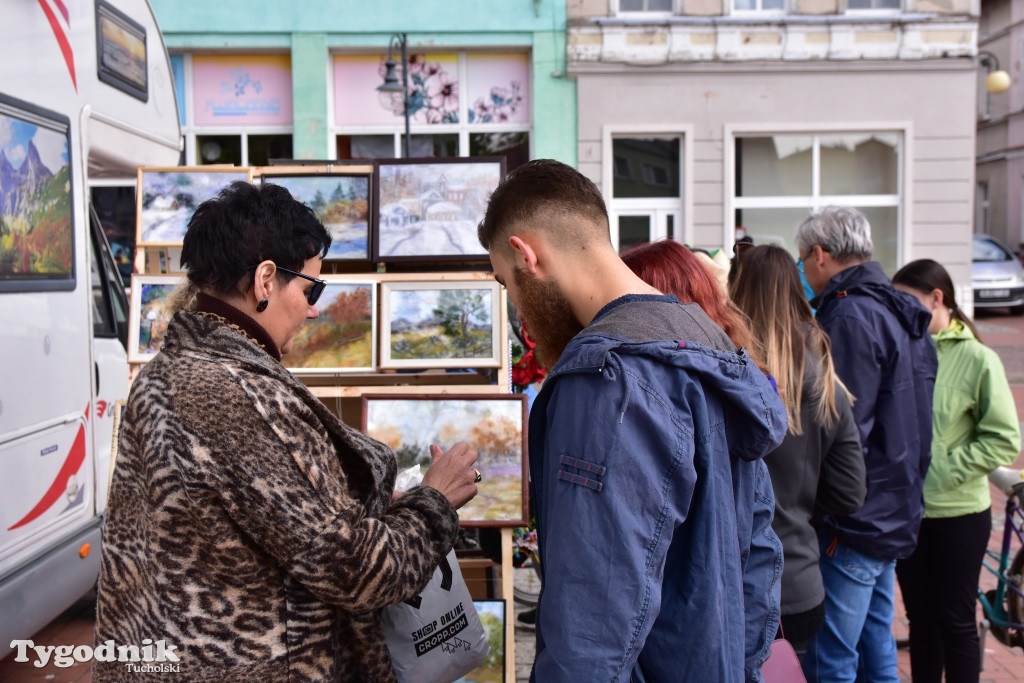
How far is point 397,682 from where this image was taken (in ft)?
6.84

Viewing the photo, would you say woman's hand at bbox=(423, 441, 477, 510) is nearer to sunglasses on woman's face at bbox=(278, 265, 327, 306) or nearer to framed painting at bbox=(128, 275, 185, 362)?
sunglasses on woman's face at bbox=(278, 265, 327, 306)

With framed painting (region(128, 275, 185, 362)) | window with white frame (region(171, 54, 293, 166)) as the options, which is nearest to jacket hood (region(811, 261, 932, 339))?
framed painting (region(128, 275, 185, 362))

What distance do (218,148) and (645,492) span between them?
1357cm

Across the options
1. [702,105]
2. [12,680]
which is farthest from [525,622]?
[702,105]

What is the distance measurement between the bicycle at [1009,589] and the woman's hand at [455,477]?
2942mm

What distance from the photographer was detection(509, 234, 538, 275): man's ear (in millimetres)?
1645

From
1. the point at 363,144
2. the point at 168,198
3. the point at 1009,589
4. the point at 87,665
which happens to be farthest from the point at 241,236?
the point at 363,144

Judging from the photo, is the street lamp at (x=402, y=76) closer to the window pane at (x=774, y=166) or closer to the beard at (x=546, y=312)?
the window pane at (x=774, y=166)

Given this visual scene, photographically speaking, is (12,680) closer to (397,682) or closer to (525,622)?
(525,622)

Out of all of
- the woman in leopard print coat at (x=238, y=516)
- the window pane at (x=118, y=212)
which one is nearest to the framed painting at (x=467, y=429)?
the woman in leopard print coat at (x=238, y=516)

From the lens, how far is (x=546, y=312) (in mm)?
1671

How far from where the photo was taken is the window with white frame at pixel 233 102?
1350 centimetres

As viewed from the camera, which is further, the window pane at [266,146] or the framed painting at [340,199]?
the window pane at [266,146]

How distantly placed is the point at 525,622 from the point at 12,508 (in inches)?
109
